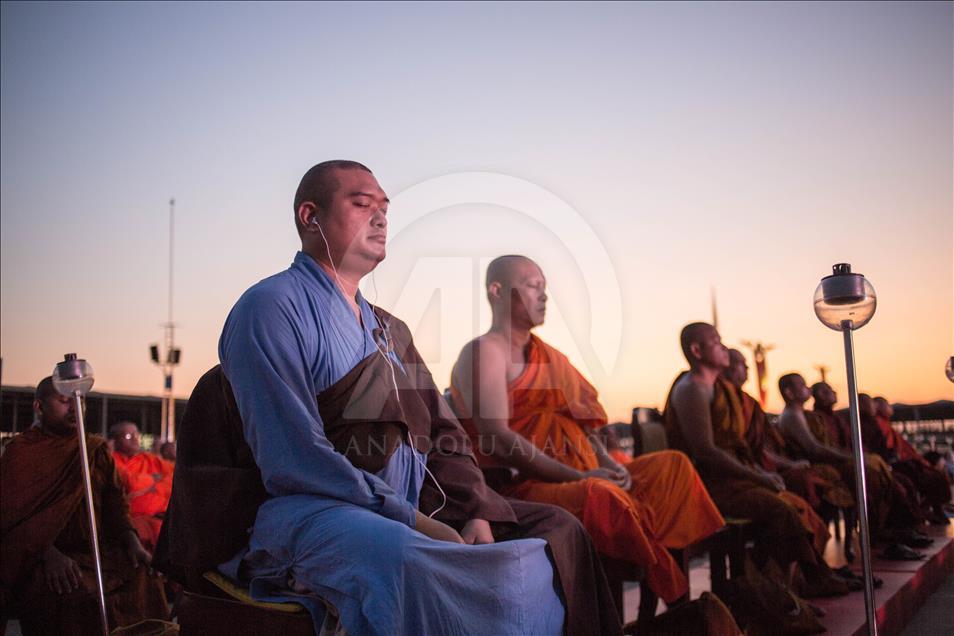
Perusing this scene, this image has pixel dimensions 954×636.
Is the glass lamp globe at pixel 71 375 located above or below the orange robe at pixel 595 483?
above

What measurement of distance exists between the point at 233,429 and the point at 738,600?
2341 millimetres

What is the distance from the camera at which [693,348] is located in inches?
188

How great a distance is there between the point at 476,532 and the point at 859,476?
120 cm

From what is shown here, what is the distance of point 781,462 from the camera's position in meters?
5.78

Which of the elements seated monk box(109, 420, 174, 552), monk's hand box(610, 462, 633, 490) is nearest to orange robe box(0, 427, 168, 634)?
seated monk box(109, 420, 174, 552)

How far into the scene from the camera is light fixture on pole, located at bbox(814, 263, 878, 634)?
2.75 meters

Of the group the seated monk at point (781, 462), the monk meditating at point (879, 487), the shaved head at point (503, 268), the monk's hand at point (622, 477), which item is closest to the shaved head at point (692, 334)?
the seated monk at point (781, 462)

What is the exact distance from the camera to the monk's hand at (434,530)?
2266 mm

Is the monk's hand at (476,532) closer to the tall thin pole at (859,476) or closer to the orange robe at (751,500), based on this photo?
the tall thin pole at (859,476)

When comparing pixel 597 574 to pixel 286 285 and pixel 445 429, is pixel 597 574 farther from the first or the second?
pixel 286 285

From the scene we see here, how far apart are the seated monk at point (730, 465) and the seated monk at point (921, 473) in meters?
3.68

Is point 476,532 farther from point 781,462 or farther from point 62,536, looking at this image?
point 781,462

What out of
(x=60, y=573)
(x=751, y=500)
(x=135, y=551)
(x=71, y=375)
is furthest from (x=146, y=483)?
(x=751, y=500)

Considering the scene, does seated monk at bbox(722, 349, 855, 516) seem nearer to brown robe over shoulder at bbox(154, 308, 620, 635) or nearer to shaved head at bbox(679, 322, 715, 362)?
shaved head at bbox(679, 322, 715, 362)
